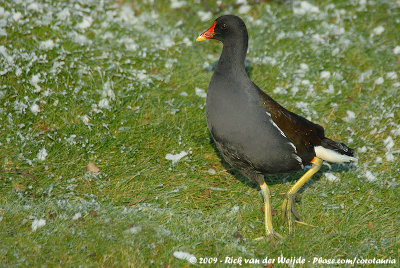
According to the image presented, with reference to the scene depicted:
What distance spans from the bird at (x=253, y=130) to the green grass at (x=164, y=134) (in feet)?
1.72

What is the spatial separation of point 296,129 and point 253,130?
1.85 feet

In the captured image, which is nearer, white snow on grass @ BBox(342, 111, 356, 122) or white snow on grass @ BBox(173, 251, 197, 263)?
white snow on grass @ BBox(173, 251, 197, 263)

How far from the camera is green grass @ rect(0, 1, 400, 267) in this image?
4.00m

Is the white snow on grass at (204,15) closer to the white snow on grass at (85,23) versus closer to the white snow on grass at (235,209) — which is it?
the white snow on grass at (85,23)

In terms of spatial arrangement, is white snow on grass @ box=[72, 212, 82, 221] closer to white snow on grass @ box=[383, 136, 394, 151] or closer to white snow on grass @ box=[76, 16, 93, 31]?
white snow on grass @ box=[76, 16, 93, 31]

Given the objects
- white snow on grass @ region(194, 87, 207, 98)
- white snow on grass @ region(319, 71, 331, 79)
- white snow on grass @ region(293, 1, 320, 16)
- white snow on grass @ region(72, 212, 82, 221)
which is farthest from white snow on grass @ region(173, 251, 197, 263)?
white snow on grass @ region(293, 1, 320, 16)

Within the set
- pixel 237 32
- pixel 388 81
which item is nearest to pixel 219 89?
pixel 237 32

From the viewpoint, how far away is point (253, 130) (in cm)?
403

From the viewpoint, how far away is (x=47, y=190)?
14.8 feet

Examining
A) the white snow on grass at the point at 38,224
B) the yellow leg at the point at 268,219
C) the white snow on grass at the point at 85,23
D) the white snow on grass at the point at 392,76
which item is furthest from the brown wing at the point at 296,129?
the white snow on grass at the point at 85,23

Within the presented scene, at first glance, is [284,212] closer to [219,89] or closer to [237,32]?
[219,89]

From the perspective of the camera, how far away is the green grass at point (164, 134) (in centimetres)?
400

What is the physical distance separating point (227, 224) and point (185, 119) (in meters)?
1.67

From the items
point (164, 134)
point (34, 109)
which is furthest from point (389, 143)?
point (34, 109)
